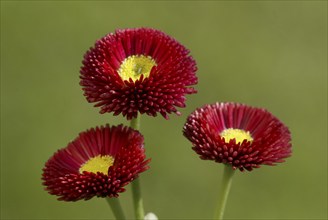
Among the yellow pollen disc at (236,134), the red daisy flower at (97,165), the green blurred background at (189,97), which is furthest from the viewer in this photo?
the green blurred background at (189,97)

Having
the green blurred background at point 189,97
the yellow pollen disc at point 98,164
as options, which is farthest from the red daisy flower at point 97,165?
the green blurred background at point 189,97

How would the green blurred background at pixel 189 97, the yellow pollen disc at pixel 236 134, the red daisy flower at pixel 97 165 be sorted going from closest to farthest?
the red daisy flower at pixel 97 165 < the yellow pollen disc at pixel 236 134 < the green blurred background at pixel 189 97

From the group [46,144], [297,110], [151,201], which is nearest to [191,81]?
[151,201]

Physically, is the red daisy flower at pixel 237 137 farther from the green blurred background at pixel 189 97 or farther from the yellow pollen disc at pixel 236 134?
the green blurred background at pixel 189 97

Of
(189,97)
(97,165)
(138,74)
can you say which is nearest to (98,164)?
(97,165)

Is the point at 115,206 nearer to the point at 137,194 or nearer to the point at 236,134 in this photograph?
the point at 137,194

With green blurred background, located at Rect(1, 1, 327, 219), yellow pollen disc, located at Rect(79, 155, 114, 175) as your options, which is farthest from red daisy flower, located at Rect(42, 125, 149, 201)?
green blurred background, located at Rect(1, 1, 327, 219)

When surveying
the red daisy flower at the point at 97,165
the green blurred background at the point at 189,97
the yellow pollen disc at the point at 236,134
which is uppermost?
the green blurred background at the point at 189,97
